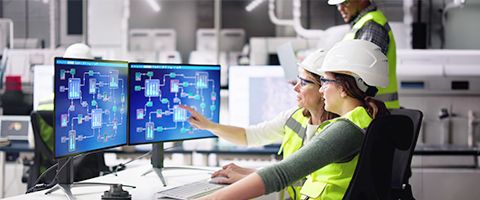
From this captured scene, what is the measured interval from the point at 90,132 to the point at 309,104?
810 mm

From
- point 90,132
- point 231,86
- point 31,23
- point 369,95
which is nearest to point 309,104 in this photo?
point 369,95

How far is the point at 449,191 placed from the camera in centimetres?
420

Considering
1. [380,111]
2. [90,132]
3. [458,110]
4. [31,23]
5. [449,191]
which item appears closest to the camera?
[380,111]

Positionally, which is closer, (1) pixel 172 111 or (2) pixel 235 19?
(1) pixel 172 111

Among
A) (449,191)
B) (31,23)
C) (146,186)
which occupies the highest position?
(31,23)

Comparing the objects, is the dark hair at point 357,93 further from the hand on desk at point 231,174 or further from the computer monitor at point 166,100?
the computer monitor at point 166,100

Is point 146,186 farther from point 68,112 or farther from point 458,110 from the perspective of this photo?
point 458,110

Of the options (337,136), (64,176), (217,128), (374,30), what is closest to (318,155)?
(337,136)

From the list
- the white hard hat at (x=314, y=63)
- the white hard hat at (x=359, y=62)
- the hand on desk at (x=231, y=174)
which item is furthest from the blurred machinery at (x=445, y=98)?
the white hard hat at (x=359, y=62)

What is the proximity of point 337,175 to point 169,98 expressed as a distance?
91 centimetres

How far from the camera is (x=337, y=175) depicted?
1.98 m

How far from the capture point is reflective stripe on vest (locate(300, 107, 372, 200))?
195cm

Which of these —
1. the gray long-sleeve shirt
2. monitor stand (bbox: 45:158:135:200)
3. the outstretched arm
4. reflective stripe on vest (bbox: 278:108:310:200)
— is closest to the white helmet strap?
the gray long-sleeve shirt

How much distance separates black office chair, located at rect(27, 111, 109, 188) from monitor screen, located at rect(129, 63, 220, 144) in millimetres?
951
